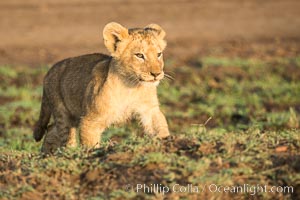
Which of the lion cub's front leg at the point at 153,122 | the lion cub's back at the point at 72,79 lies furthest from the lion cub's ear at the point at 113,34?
the lion cub's front leg at the point at 153,122

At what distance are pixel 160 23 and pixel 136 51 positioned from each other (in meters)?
13.3

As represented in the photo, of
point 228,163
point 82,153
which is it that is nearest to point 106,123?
point 82,153

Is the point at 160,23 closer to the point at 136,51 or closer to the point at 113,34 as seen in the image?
the point at 113,34

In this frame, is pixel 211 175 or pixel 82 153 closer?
pixel 211 175

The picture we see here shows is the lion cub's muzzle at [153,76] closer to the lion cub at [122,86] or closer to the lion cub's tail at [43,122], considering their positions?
the lion cub at [122,86]

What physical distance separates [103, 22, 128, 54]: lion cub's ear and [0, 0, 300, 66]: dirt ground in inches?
343

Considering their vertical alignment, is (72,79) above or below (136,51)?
below

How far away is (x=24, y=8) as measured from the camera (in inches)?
877

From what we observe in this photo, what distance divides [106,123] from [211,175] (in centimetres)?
195

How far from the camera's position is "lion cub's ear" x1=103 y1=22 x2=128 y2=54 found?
7.54 meters

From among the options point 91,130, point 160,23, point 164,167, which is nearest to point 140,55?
point 91,130

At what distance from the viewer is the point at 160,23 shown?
2061cm

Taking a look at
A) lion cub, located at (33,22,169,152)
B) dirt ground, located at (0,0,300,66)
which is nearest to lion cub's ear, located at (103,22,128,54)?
lion cub, located at (33,22,169,152)

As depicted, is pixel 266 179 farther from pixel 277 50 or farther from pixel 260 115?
pixel 277 50
